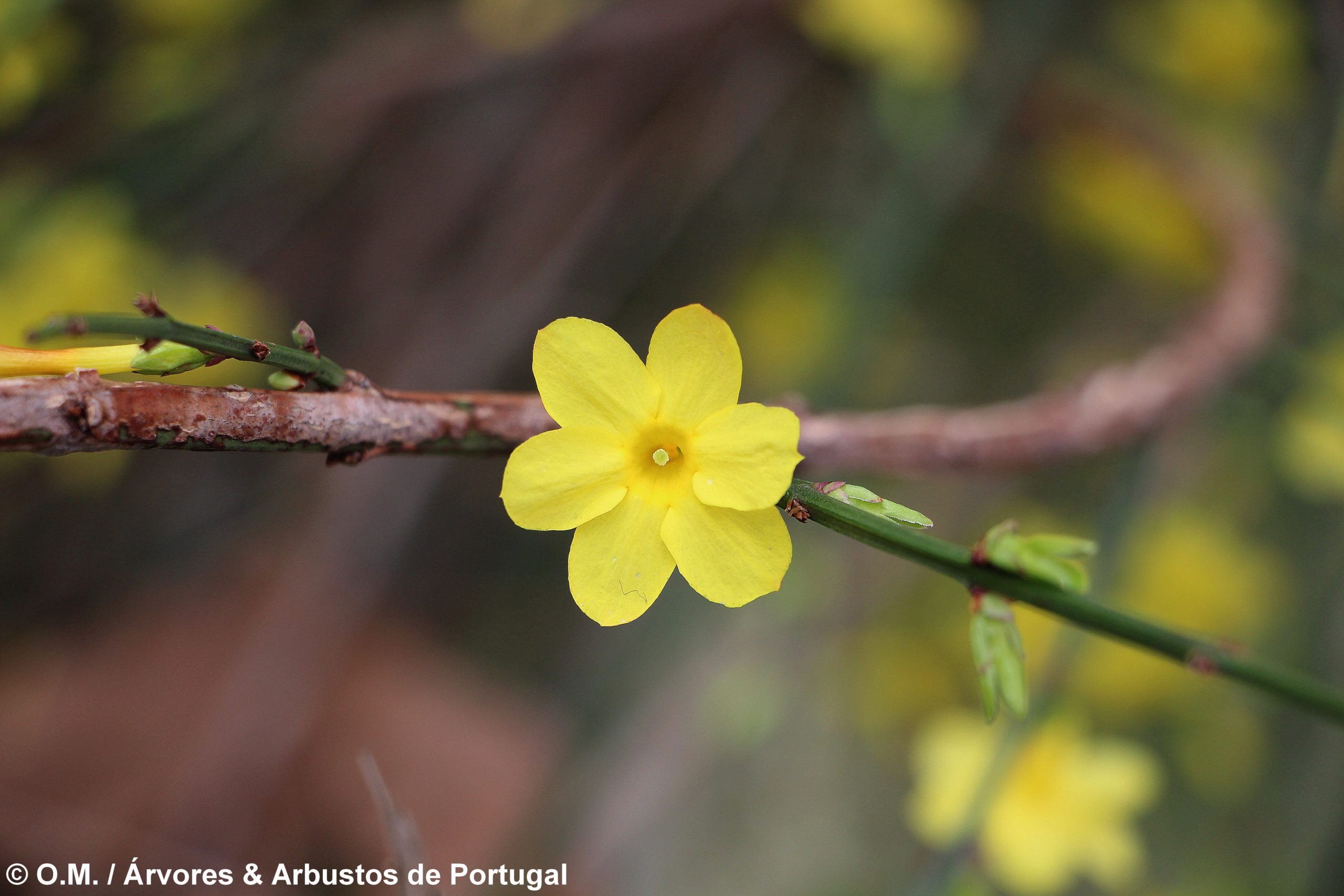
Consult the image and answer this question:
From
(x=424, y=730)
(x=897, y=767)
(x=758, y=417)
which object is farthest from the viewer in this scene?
(x=424, y=730)

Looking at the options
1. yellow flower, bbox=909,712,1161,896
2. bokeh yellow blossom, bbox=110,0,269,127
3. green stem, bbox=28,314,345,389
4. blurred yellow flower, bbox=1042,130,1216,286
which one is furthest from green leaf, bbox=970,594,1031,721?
bokeh yellow blossom, bbox=110,0,269,127

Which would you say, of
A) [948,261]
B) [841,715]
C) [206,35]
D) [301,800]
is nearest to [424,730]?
[301,800]

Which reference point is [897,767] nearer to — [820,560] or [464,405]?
[820,560]

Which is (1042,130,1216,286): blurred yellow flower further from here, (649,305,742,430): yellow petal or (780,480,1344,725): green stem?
(649,305,742,430): yellow petal

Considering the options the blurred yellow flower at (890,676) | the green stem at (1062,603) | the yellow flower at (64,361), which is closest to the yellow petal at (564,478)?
the green stem at (1062,603)

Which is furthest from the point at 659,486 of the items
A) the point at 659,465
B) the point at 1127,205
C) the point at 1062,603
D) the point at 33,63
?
the point at 1127,205

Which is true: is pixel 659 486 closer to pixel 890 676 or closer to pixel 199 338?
pixel 199 338

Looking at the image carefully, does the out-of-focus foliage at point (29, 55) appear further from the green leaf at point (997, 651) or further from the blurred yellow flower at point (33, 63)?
the green leaf at point (997, 651)
